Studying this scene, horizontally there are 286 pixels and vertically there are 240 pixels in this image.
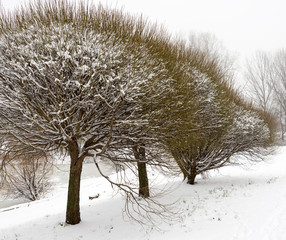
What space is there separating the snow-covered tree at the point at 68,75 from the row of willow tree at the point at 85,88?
0.03 metres

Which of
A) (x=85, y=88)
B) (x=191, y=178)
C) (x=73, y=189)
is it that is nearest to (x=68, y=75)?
(x=85, y=88)

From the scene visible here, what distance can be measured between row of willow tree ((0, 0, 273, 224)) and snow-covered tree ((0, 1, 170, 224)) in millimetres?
25

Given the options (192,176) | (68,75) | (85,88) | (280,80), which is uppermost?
(280,80)

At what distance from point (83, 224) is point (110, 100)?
3914 mm

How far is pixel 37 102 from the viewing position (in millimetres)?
5438

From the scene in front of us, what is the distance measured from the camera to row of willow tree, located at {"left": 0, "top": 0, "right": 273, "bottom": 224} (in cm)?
518

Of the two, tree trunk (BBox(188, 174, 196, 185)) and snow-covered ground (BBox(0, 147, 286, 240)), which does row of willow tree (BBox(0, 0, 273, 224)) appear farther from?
tree trunk (BBox(188, 174, 196, 185))

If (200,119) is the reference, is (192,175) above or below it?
below

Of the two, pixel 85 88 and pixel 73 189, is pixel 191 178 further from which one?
pixel 85 88

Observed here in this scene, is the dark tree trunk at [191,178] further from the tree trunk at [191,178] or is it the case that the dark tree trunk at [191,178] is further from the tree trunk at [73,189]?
the tree trunk at [73,189]

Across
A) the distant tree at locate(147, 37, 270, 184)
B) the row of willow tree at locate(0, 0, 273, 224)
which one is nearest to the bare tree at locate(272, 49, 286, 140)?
the distant tree at locate(147, 37, 270, 184)

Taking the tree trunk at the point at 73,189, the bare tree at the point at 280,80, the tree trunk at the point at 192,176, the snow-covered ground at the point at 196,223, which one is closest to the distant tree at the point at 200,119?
the tree trunk at the point at 192,176

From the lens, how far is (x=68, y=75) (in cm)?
560

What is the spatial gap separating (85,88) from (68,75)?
40.8 inches
